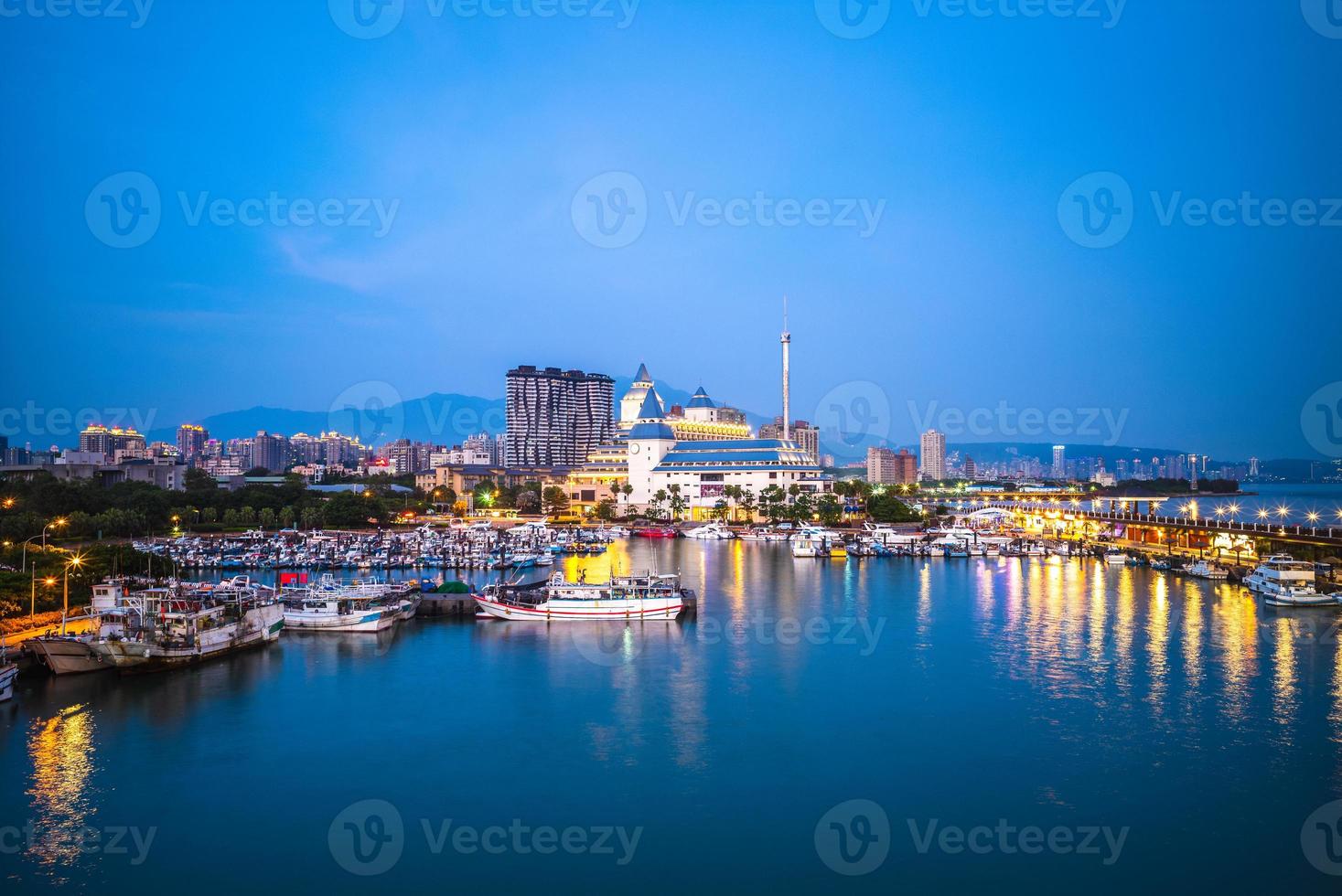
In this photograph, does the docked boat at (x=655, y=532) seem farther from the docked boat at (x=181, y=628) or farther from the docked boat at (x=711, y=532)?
the docked boat at (x=181, y=628)

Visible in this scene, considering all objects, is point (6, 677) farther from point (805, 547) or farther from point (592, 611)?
point (805, 547)

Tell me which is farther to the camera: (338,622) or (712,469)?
(712,469)

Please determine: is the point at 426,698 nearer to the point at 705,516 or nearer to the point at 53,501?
the point at 53,501

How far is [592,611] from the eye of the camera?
48.6 ft

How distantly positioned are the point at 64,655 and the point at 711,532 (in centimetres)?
2180

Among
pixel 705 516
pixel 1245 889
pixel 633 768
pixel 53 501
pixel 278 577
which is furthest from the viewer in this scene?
pixel 705 516

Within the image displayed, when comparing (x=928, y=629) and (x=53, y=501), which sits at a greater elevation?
(x=53, y=501)

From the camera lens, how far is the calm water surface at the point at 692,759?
6.50 m

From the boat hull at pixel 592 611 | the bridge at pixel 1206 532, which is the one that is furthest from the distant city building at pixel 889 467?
the boat hull at pixel 592 611

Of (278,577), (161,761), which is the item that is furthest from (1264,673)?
(278,577)

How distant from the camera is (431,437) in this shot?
166 m

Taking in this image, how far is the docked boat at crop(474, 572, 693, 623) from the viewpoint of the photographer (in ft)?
47.9

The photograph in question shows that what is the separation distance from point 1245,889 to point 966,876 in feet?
6.08

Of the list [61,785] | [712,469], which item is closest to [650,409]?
[712,469]
